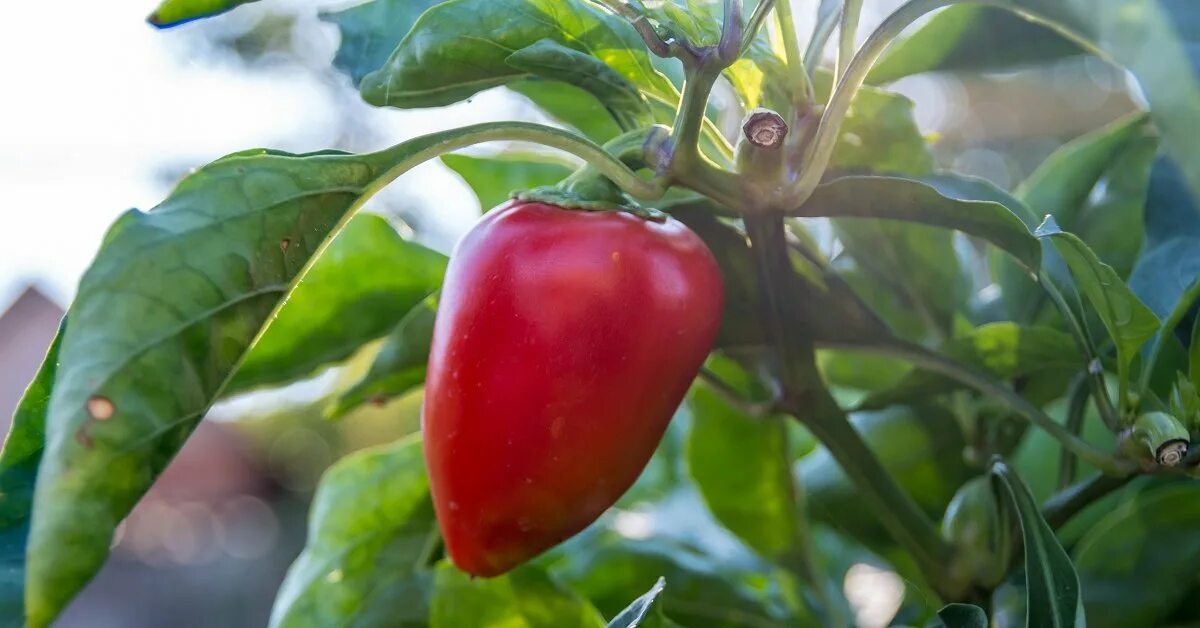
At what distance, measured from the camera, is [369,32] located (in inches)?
13.8

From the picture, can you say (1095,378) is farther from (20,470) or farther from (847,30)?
(20,470)

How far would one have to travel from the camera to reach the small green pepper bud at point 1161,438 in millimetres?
309

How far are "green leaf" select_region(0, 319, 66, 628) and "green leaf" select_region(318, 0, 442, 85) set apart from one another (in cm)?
15

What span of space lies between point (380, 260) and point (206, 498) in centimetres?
477

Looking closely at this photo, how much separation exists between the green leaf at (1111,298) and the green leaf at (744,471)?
20cm

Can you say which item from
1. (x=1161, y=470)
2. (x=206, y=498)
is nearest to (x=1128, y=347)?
(x=1161, y=470)

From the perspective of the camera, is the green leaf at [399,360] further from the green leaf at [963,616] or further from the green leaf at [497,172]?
the green leaf at [963,616]

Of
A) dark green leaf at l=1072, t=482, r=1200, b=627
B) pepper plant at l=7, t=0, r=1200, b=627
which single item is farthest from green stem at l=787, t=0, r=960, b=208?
dark green leaf at l=1072, t=482, r=1200, b=627

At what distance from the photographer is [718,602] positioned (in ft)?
1.54

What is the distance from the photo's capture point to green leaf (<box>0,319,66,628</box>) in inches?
8.8

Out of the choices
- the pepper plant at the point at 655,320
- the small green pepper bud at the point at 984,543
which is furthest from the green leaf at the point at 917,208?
the small green pepper bud at the point at 984,543

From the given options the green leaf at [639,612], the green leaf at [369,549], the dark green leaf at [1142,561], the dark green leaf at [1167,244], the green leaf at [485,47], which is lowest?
the green leaf at [369,549]

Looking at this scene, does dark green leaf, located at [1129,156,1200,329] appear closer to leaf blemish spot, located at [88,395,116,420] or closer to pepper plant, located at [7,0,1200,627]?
pepper plant, located at [7,0,1200,627]

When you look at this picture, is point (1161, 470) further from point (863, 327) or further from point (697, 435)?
point (697, 435)
